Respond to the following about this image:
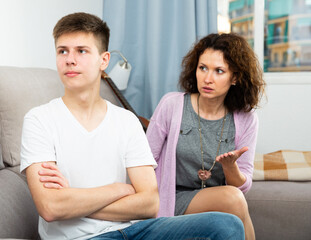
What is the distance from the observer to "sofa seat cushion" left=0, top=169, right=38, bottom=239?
1368 millimetres

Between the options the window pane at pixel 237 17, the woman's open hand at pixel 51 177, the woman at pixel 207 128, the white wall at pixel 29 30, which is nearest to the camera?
the woman's open hand at pixel 51 177

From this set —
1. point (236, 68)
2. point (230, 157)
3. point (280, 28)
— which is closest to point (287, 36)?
point (280, 28)

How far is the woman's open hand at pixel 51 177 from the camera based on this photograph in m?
1.21

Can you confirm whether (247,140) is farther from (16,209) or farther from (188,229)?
(16,209)

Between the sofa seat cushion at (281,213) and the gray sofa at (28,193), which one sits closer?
the gray sofa at (28,193)

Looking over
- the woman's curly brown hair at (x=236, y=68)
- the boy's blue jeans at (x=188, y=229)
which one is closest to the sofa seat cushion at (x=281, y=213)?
the woman's curly brown hair at (x=236, y=68)

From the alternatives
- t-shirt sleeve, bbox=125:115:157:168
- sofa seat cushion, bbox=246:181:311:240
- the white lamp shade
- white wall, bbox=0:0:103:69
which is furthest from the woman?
the white lamp shade

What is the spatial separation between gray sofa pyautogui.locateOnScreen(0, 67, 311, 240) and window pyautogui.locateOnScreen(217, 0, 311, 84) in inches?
55.5

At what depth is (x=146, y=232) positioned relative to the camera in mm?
1271

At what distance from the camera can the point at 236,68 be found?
1.89 m

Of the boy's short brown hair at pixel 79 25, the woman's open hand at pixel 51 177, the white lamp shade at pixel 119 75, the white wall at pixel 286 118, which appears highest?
the boy's short brown hair at pixel 79 25

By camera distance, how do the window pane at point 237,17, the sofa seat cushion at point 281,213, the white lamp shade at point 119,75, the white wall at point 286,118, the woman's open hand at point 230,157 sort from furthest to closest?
the window pane at point 237,17
the white wall at point 286,118
the white lamp shade at point 119,75
the sofa seat cushion at point 281,213
the woman's open hand at point 230,157

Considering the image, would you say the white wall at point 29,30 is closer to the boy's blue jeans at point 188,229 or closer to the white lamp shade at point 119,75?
the white lamp shade at point 119,75

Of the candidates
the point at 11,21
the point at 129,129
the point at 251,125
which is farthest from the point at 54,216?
the point at 11,21
